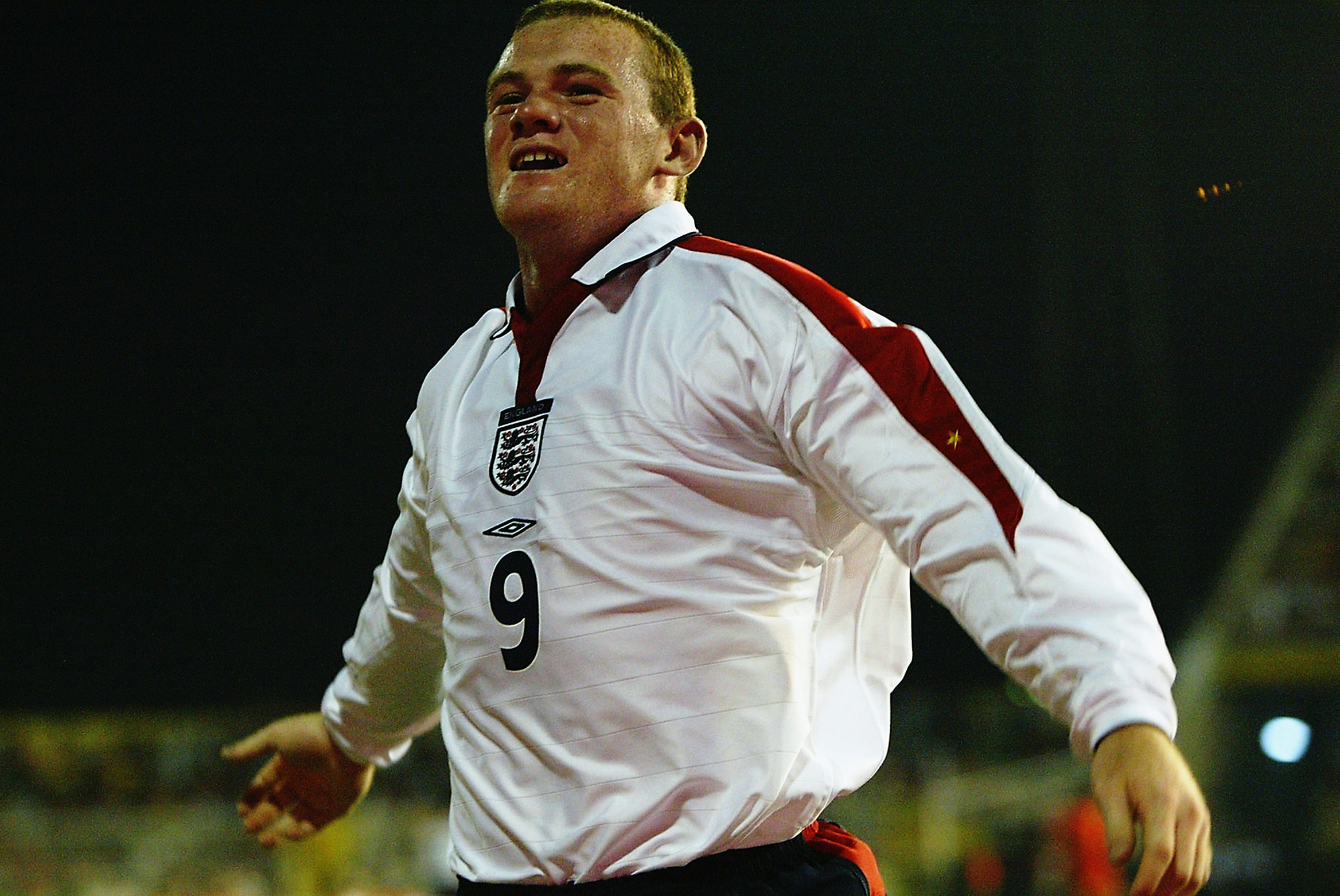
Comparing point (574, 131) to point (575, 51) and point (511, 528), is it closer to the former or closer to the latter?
point (575, 51)

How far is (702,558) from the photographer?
1128 millimetres

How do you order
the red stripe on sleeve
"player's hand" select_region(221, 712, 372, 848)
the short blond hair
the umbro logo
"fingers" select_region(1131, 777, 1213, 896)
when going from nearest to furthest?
"fingers" select_region(1131, 777, 1213, 896)
the red stripe on sleeve
the umbro logo
the short blond hair
"player's hand" select_region(221, 712, 372, 848)

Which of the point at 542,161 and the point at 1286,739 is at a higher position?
the point at 542,161

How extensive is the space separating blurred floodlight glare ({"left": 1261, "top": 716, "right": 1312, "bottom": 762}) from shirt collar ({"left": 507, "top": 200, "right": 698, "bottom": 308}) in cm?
568

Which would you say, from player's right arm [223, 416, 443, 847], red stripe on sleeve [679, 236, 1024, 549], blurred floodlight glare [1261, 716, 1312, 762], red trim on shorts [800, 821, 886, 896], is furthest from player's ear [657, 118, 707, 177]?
blurred floodlight glare [1261, 716, 1312, 762]

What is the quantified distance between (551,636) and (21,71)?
2.74m

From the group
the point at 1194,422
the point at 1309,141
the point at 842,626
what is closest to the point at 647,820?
the point at 842,626

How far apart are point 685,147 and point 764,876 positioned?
77 centimetres

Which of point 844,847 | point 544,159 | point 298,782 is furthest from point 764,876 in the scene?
point 298,782

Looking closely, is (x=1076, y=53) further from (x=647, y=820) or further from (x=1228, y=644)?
(x=1228, y=644)

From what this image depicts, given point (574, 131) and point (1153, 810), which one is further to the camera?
point (574, 131)

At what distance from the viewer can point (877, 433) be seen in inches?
41.9

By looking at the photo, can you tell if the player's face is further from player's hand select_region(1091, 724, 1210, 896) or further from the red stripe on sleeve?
player's hand select_region(1091, 724, 1210, 896)

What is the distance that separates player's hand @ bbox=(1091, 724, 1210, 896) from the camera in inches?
33.6
